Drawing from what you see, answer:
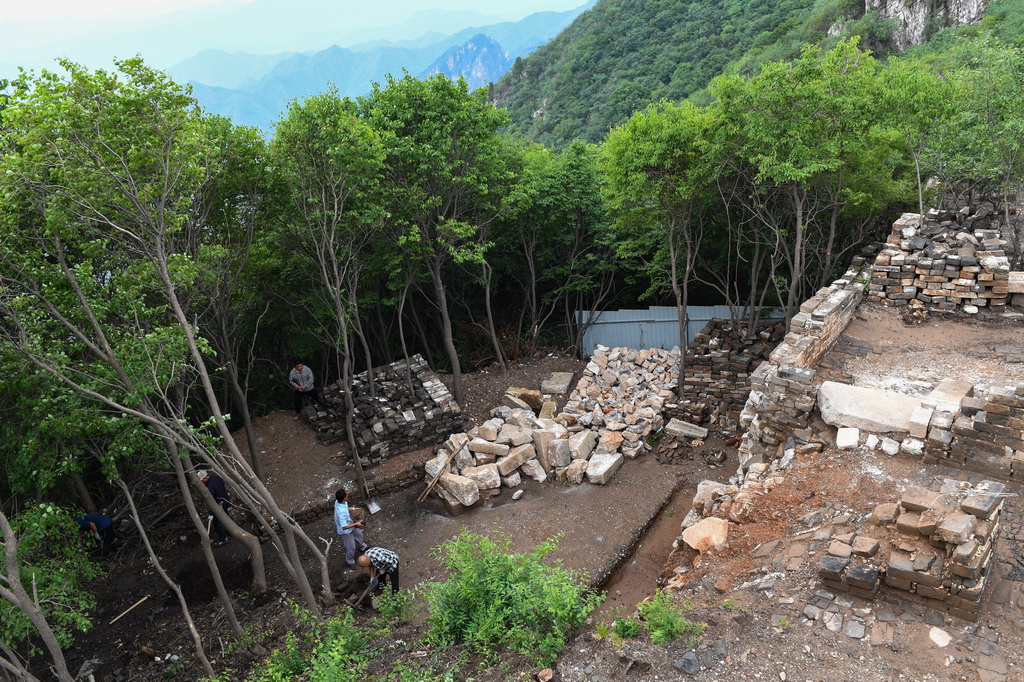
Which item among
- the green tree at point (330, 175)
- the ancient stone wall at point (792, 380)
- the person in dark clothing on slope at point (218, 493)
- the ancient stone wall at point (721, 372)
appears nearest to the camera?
the ancient stone wall at point (792, 380)

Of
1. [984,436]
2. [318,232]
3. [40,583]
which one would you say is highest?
[318,232]

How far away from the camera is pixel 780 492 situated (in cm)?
714

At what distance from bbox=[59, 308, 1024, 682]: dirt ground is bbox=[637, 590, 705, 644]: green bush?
0.29 feet

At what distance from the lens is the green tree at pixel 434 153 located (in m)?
11.3

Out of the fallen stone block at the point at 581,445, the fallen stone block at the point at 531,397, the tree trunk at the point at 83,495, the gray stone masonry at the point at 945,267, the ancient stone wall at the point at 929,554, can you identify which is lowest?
the fallen stone block at the point at 581,445

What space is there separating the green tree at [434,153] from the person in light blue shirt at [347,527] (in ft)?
A: 16.7

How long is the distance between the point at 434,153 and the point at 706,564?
8459mm

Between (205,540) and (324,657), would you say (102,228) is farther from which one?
(324,657)

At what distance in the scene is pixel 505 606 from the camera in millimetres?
5672

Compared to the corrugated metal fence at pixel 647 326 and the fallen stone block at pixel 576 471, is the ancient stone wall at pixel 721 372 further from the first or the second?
the fallen stone block at pixel 576 471

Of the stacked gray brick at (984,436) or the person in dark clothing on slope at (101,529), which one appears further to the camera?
the person in dark clothing on slope at (101,529)

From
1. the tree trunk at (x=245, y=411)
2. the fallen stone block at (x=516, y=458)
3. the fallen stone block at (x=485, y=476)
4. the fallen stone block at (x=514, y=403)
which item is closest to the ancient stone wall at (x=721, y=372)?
the fallen stone block at (x=514, y=403)

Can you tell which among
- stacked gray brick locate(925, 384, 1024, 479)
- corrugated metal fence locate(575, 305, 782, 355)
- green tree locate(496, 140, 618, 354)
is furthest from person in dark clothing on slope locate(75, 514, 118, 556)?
stacked gray brick locate(925, 384, 1024, 479)

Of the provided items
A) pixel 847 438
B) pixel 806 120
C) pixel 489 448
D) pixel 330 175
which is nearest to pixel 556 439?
pixel 489 448
